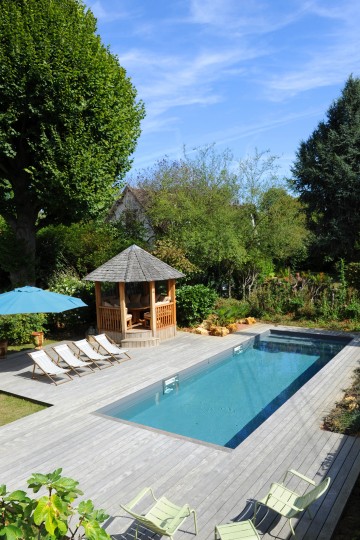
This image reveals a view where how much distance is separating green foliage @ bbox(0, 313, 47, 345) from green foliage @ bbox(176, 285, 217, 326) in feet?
18.2

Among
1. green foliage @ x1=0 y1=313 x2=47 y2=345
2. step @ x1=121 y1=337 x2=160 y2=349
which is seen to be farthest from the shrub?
green foliage @ x1=0 y1=313 x2=47 y2=345

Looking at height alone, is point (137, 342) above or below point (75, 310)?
below

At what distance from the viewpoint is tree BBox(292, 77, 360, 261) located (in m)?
23.8

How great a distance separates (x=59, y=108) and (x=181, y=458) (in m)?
12.1

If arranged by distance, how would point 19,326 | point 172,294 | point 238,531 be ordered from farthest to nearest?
point 172,294 < point 19,326 < point 238,531

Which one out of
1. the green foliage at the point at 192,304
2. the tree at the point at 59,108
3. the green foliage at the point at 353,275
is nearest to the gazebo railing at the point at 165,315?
the green foliage at the point at 192,304

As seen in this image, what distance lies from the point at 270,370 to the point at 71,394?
6.39 meters

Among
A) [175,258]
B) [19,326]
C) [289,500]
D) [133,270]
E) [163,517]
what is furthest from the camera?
[175,258]

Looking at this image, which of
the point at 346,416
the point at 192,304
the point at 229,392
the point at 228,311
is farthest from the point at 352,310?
the point at 346,416

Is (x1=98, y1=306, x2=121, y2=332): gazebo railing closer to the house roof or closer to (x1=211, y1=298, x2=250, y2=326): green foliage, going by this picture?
(x1=211, y1=298, x2=250, y2=326): green foliage

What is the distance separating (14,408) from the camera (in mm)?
9469

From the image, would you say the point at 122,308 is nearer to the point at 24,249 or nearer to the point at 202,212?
the point at 24,249

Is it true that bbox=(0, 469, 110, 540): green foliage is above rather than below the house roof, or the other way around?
below

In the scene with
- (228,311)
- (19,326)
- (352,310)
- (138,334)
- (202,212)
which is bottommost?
(138,334)
